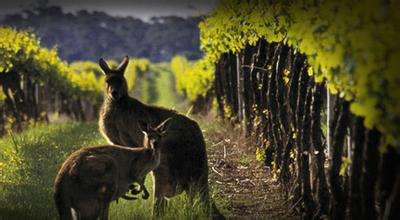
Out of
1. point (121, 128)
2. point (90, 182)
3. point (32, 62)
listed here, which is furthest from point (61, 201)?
point (32, 62)

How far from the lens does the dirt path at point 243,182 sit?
958 centimetres

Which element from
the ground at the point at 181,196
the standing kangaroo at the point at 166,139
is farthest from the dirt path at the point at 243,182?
the standing kangaroo at the point at 166,139

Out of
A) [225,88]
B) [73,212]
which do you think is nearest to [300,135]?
[73,212]

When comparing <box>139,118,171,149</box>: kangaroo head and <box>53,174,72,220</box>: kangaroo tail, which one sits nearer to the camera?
<box>53,174,72,220</box>: kangaroo tail

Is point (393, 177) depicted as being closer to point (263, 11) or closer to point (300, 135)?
point (300, 135)

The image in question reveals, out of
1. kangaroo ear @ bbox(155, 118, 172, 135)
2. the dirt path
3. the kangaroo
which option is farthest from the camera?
the dirt path

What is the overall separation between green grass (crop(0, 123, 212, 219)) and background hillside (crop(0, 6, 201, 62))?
373ft

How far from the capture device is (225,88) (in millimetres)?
18250

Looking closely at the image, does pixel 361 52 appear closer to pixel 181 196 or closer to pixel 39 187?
pixel 181 196

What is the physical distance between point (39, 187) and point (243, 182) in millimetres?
3154

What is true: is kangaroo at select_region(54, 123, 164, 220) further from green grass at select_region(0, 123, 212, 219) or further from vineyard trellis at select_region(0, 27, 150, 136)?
vineyard trellis at select_region(0, 27, 150, 136)

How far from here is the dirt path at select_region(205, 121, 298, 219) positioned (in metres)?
9.58

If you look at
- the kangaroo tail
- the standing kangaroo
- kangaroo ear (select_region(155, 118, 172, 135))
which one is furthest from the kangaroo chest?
the kangaroo tail

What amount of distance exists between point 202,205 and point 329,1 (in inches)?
124
